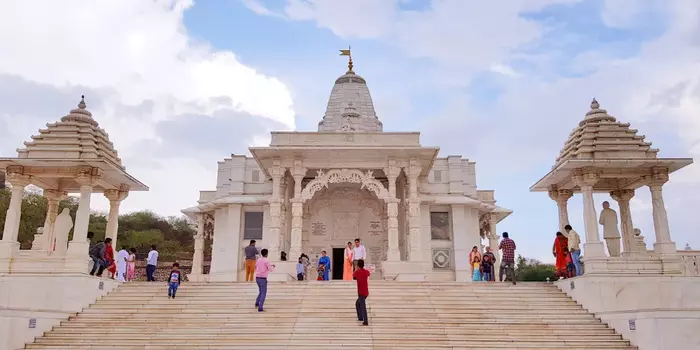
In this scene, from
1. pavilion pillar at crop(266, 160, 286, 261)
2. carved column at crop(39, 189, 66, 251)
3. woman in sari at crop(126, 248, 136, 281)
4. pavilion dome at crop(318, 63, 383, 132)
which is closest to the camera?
carved column at crop(39, 189, 66, 251)

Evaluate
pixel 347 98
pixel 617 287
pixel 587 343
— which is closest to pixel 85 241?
pixel 587 343

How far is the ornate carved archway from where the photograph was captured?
802 inches

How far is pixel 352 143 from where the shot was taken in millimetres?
21344

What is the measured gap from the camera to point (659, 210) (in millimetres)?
15289

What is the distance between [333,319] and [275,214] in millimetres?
9114

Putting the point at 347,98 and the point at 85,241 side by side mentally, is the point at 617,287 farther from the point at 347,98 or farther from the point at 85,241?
the point at 347,98

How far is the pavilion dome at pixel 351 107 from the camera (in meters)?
28.8

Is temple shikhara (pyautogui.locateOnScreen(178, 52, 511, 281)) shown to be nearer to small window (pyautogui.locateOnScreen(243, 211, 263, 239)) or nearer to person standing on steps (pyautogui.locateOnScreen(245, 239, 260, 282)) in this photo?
small window (pyautogui.locateOnScreen(243, 211, 263, 239))

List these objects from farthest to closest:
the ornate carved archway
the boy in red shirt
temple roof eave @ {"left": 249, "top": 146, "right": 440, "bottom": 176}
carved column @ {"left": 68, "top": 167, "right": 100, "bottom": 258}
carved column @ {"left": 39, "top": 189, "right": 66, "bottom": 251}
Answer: temple roof eave @ {"left": 249, "top": 146, "right": 440, "bottom": 176} → the ornate carved archway → carved column @ {"left": 39, "top": 189, "right": 66, "bottom": 251} → carved column @ {"left": 68, "top": 167, "right": 100, "bottom": 258} → the boy in red shirt

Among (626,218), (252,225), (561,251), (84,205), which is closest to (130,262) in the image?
(84,205)

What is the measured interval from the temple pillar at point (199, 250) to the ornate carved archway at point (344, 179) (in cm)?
831

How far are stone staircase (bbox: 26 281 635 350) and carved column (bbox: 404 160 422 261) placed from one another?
5.11m

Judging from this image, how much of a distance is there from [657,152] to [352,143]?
35.2ft

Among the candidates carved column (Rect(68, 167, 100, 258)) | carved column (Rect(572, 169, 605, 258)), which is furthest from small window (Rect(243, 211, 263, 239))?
carved column (Rect(572, 169, 605, 258))
